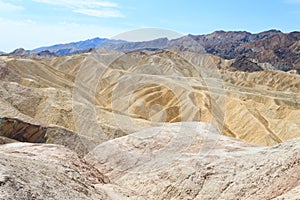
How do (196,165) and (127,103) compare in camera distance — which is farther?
(127,103)

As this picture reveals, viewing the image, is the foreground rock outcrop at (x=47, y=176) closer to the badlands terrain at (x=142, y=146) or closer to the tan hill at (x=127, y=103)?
the badlands terrain at (x=142, y=146)

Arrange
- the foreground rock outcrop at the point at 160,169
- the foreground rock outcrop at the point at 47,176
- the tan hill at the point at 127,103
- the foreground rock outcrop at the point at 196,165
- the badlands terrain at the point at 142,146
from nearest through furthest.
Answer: the foreground rock outcrop at the point at 47,176 → the foreground rock outcrop at the point at 160,169 → the badlands terrain at the point at 142,146 → the foreground rock outcrop at the point at 196,165 → the tan hill at the point at 127,103

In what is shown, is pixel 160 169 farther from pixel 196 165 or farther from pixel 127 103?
pixel 127 103

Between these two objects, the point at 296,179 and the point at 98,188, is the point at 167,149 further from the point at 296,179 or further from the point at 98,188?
the point at 296,179

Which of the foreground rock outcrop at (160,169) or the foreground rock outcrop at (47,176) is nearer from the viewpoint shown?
the foreground rock outcrop at (47,176)

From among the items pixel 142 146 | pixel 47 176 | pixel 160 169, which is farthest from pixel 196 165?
pixel 47 176

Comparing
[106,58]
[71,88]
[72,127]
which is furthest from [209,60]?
[72,127]

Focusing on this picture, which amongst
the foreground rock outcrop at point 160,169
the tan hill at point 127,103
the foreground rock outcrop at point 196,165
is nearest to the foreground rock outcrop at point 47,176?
the foreground rock outcrop at point 160,169

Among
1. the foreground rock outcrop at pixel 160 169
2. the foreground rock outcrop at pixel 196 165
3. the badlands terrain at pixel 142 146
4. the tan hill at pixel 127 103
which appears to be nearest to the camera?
the foreground rock outcrop at pixel 160 169

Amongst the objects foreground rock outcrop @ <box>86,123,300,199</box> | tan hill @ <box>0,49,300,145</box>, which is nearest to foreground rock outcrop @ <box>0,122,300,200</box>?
foreground rock outcrop @ <box>86,123,300,199</box>

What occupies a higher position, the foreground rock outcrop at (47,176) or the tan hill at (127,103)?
the foreground rock outcrop at (47,176)

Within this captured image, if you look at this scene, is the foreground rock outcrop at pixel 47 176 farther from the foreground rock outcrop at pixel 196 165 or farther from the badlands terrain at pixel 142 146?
the foreground rock outcrop at pixel 196 165

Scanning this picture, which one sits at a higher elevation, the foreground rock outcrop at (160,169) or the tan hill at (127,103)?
the foreground rock outcrop at (160,169)
